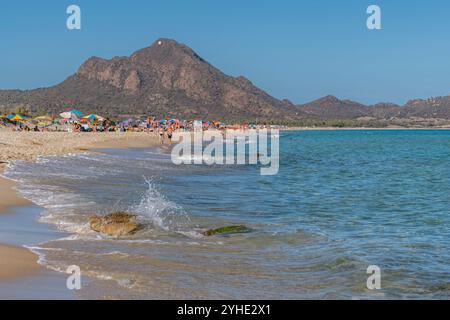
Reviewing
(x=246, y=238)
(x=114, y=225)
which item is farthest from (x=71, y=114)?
(x=246, y=238)

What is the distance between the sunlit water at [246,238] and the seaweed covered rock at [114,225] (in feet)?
0.66

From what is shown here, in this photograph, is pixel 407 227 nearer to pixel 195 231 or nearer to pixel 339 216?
pixel 339 216

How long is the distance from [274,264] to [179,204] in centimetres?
678

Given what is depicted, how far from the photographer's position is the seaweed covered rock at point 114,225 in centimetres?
1131

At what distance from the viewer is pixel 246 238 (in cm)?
1170

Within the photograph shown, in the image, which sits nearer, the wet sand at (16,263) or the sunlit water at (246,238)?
the wet sand at (16,263)

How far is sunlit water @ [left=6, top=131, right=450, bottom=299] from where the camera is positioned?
821cm

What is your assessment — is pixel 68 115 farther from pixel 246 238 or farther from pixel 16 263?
pixel 16 263

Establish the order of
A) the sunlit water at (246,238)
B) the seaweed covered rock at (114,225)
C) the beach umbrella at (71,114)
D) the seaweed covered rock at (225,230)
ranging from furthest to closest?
the beach umbrella at (71,114) → the seaweed covered rock at (225,230) → the seaweed covered rock at (114,225) → the sunlit water at (246,238)
